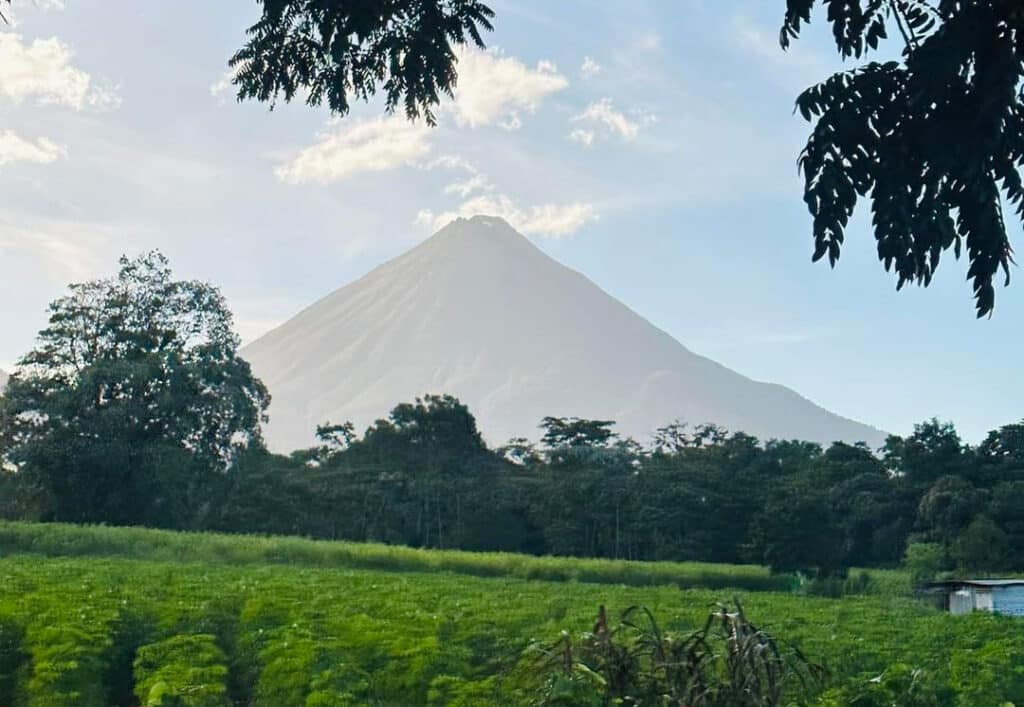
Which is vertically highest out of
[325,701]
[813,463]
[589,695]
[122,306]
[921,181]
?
[122,306]

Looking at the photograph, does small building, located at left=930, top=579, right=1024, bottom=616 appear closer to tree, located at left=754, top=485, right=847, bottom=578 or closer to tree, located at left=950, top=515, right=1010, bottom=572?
tree, located at left=950, top=515, right=1010, bottom=572

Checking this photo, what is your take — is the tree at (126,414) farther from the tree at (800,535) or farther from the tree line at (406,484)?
the tree at (800,535)

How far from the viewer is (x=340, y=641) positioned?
523 inches

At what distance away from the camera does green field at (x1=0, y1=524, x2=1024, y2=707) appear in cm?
1201

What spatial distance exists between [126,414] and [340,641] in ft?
103

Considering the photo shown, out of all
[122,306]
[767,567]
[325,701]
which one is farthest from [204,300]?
[325,701]

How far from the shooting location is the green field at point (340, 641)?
473 inches

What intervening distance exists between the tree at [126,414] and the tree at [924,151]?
130ft

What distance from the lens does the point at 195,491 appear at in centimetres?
4525

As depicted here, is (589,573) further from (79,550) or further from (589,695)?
(589,695)

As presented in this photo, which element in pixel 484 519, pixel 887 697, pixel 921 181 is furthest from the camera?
pixel 484 519

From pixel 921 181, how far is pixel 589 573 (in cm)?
3600

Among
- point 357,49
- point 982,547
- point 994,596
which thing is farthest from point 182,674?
point 982,547

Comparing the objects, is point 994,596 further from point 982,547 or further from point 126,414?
point 126,414
